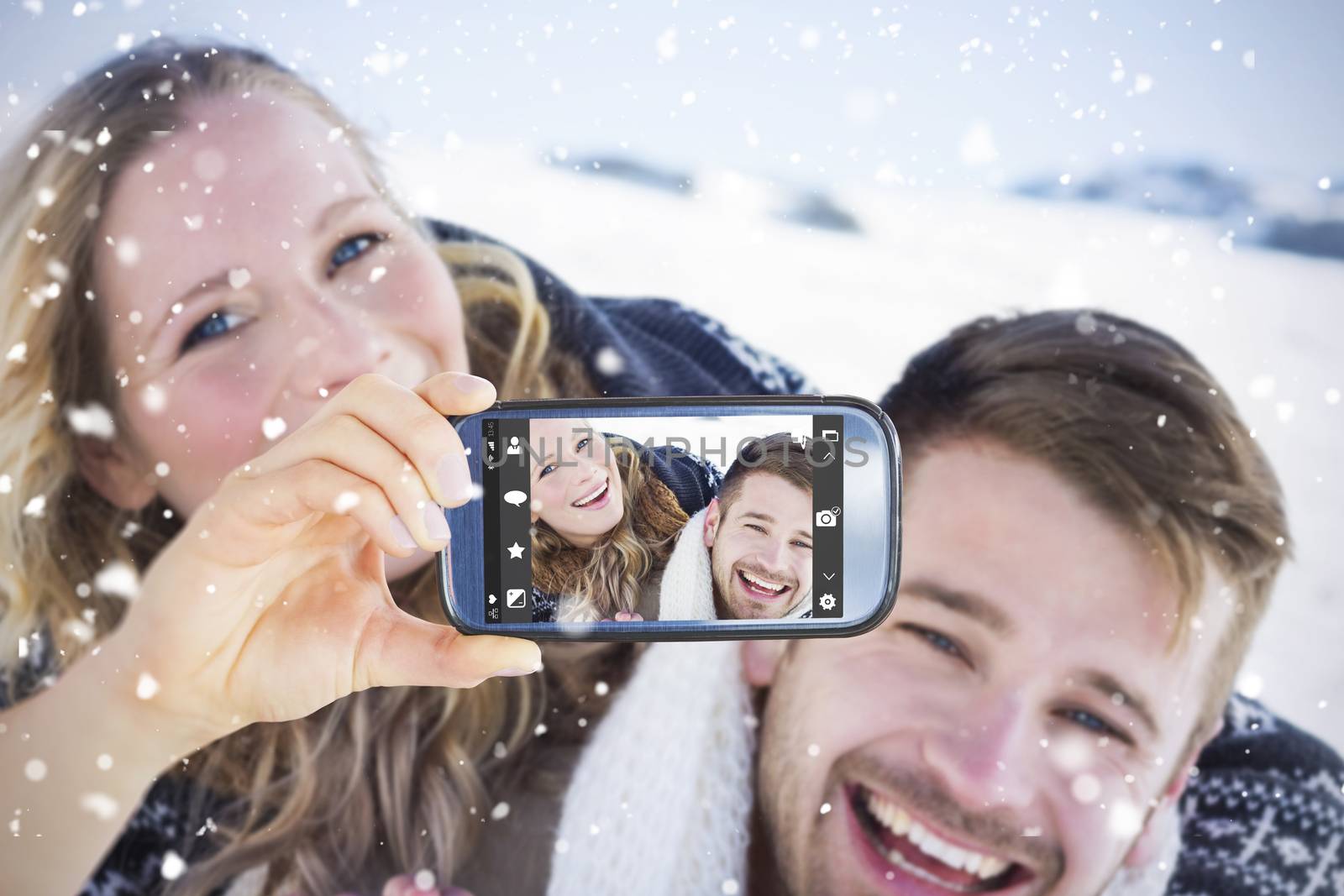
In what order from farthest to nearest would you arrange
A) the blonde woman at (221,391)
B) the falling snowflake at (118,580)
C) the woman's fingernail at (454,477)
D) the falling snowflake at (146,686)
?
the falling snowflake at (118,580) < the blonde woman at (221,391) < the falling snowflake at (146,686) < the woman's fingernail at (454,477)

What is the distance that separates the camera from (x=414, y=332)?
103cm

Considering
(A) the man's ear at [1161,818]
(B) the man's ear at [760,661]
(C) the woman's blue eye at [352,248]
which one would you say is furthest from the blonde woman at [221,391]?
(A) the man's ear at [1161,818]

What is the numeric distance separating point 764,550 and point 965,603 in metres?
0.43

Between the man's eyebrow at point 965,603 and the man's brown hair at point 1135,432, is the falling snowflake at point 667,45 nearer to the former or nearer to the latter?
the man's brown hair at point 1135,432

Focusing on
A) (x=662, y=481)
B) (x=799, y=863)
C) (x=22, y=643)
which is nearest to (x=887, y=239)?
(x=662, y=481)

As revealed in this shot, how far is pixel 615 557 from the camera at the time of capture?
0.67 meters

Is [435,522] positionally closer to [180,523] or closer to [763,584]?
[763,584]

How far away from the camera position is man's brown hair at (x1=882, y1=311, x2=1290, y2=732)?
1.02 metres

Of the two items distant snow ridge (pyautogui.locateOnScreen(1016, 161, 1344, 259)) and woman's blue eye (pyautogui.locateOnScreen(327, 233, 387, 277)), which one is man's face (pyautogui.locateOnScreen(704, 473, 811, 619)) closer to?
woman's blue eye (pyautogui.locateOnScreen(327, 233, 387, 277))

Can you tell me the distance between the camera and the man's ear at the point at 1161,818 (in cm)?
104

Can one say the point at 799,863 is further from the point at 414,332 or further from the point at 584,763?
the point at 414,332

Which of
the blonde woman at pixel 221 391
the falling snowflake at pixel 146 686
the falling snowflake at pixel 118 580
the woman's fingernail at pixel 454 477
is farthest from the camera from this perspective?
the falling snowflake at pixel 118 580

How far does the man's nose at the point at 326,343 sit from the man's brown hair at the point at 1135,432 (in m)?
0.60

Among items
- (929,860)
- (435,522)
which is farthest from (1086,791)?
(435,522)
